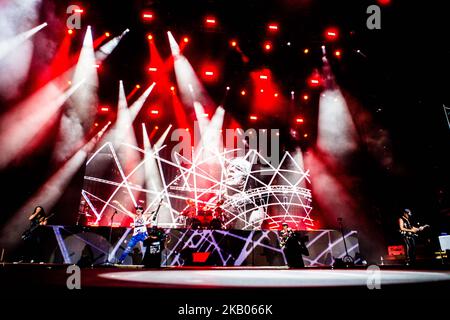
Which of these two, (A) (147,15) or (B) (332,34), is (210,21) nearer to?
(A) (147,15)

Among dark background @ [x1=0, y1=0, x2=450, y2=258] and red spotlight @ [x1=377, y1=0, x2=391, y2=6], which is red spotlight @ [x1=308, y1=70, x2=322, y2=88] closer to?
dark background @ [x1=0, y1=0, x2=450, y2=258]

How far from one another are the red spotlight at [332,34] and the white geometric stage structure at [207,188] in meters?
4.49

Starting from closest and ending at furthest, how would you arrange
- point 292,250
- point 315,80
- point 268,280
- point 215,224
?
point 268,280
point 292,250
point 215,224
point 315,80

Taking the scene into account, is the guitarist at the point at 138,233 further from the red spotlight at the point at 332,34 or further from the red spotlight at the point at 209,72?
the red spotlight at the point at 332,34

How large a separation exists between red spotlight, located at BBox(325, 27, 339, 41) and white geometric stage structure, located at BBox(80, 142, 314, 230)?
4.49m

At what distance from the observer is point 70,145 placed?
344 inches

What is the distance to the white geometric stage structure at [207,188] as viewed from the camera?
9.16 metres

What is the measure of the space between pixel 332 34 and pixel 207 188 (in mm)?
6411

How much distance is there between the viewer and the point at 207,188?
9.70 meters

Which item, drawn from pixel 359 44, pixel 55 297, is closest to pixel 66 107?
pixel 55 297

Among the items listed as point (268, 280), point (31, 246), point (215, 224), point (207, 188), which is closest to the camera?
point (268, 280)

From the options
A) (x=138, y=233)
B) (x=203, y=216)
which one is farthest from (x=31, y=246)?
(x=203, y=216)

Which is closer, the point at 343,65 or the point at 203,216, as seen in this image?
the point at 203,216

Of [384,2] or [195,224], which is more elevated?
[384,2]
